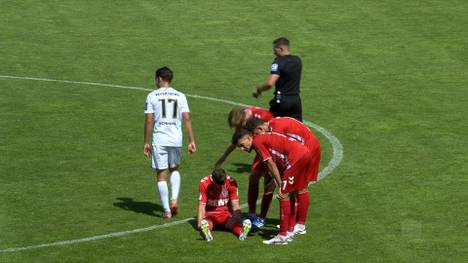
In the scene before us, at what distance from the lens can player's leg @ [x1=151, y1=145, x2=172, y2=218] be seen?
19.0 metres

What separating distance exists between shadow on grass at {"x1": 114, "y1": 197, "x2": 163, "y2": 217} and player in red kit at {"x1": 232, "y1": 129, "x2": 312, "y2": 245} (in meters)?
2.56

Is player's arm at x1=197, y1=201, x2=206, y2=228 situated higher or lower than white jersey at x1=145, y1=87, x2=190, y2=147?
lower

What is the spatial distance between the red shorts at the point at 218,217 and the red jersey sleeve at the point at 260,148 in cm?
141

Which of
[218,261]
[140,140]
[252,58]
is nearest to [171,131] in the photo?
[218,261]

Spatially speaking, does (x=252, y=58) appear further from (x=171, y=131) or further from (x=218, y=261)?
(x=218, y=261)

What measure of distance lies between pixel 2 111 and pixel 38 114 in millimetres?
837

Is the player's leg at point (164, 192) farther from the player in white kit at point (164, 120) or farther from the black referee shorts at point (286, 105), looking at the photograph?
the black referee shorts at point (286, 105)

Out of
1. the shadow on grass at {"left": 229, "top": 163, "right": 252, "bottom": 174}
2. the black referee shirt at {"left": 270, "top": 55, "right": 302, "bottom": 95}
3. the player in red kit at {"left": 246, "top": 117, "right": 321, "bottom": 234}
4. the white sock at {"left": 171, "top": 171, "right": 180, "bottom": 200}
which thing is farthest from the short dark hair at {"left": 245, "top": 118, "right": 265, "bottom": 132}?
the shadow on grass at {"left": 229, "top": 163, "right": 252, "bottom": 174}

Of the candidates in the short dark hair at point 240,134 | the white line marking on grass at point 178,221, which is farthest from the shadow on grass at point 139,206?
the short dark hair at point 240,134

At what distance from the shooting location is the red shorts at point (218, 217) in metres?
18.4

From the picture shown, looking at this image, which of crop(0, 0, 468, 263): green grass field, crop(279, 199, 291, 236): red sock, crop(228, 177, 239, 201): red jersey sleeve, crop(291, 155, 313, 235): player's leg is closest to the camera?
crop(279, 199, 291, 236): red sock

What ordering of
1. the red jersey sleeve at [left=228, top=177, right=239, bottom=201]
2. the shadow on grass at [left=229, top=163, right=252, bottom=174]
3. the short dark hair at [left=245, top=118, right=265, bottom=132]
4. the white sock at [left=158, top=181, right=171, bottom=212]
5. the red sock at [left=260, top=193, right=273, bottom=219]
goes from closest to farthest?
the short dark hair at [left=245, top=118, right=265, bottom=132]
the red jersey sleeve at [left=228, top=177, right=239, bottom=201]
the red sock at [left=260, top=193, right=273, bottom=219]
the white sock at [left=158, top=181, right=171, bottom=212]
the shadow on grass at [left=229, top=163, right=252, bottom=174]

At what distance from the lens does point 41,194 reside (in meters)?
20.7

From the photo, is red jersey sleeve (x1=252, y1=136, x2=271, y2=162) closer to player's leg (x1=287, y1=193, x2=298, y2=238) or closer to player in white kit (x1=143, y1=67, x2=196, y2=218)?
player's leg (x1=287, y1=193, x2=298, y2=238)
